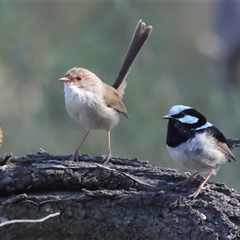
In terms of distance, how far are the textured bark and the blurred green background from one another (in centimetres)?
363

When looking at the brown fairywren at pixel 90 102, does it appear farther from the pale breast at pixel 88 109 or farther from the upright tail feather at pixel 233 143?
the upright tail feather at pixel 233 143

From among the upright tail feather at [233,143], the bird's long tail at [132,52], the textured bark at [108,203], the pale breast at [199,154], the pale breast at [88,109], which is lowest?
the textured bark at [108,203]

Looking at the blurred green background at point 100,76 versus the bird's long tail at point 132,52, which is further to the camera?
the blurred green background at point 100,76

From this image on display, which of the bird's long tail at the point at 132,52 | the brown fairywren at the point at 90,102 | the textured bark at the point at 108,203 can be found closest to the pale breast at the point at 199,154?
the textured bark at the point at 108,203

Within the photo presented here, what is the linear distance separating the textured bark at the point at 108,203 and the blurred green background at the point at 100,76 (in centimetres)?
363

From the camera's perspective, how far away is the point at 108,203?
277cm

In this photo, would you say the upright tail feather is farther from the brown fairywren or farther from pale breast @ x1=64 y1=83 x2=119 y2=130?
pale breast @ x1=64 y1=83 x2=119 y2=130

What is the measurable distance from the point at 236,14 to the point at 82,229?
630 cm

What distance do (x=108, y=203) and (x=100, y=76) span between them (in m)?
4.66

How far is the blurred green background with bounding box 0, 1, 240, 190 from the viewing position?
24.2 ft

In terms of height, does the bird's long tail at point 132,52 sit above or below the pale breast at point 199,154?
above

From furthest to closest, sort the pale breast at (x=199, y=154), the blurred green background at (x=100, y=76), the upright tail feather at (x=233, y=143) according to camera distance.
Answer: the blurred green background at (x=100, y=76) → the upright tail feather at (x=233, y=143) → the pale breast at (x=199, y=154)

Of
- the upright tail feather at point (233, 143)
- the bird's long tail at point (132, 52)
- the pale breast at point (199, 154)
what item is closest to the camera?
Result: the pale breast at point (199, 154)

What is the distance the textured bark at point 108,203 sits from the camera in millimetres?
2648
